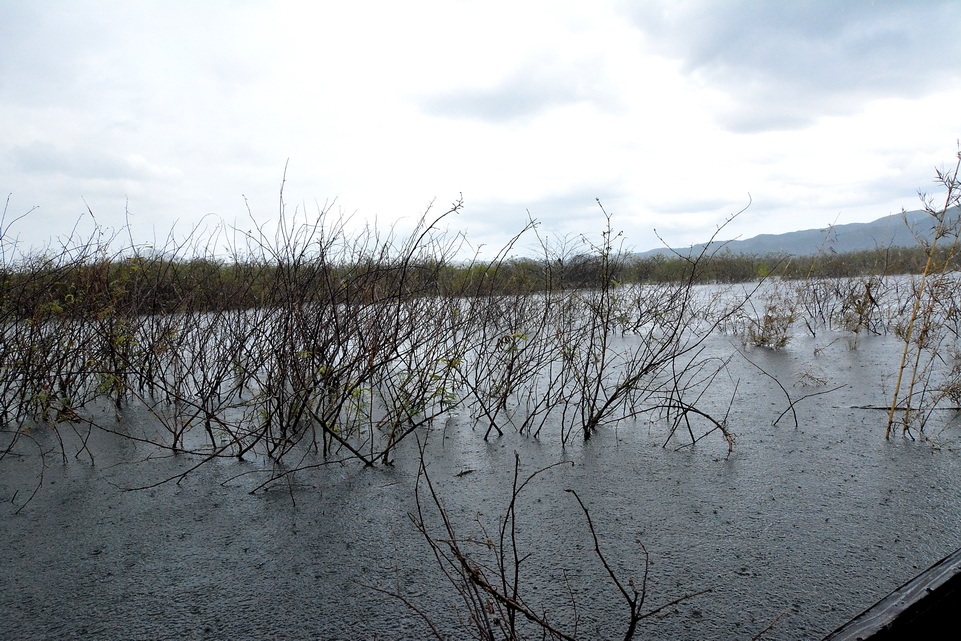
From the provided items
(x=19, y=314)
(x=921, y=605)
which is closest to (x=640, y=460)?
(x=921, y=605)

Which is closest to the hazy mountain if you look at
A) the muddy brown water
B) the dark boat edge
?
the muddy brown water

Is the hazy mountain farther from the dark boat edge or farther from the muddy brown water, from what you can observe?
the dark boat edge

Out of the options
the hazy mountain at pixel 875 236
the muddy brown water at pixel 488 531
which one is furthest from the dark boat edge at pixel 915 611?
the hazy mountain at pixel 875 236

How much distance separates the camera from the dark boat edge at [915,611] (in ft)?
4.79

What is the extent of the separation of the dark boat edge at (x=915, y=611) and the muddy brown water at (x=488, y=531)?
0.21 metres

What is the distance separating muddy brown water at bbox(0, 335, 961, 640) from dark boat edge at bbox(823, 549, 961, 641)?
21 centimetres

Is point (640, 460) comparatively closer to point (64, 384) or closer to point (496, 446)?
point (496, 446)

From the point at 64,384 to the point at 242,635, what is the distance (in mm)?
3018

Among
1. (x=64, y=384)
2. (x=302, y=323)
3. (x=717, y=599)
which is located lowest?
(x=717, y=599)

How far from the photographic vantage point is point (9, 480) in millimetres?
2998

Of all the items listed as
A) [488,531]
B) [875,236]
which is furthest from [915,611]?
[875,236]

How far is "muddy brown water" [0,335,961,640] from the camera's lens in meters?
1.81

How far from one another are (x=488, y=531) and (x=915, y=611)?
4.11 feet

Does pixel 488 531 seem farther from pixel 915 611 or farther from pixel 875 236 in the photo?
pixel 875 236
